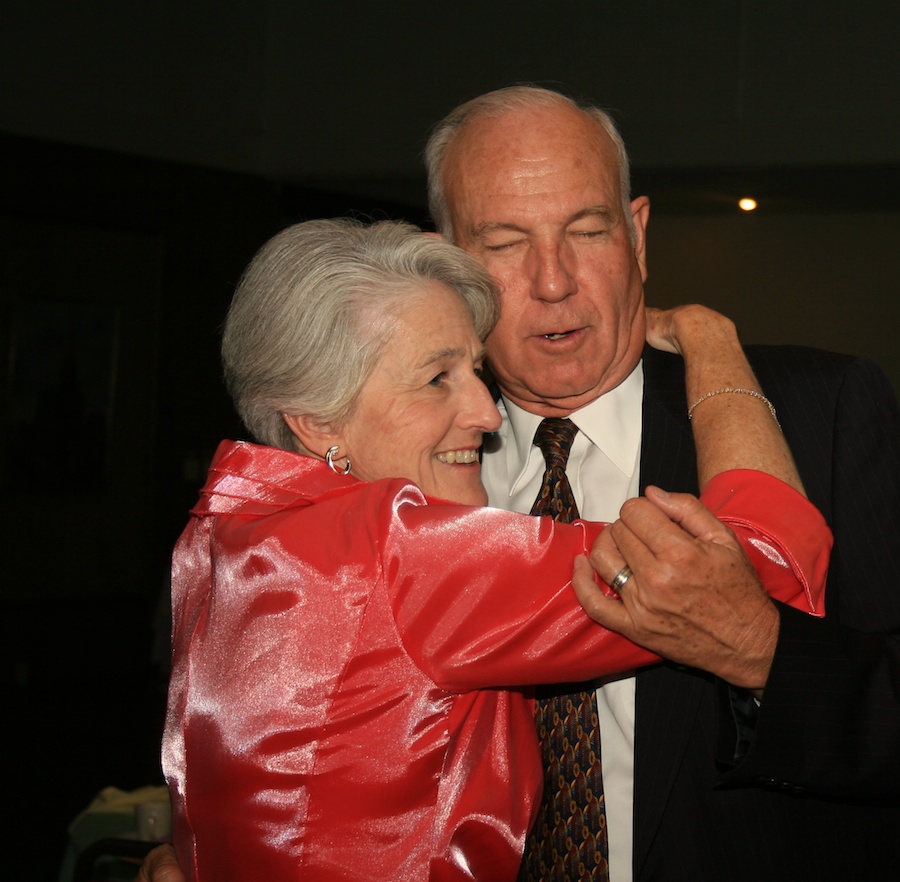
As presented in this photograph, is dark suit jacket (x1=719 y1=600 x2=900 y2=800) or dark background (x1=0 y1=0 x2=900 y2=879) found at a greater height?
dark background (x1=0 y1=0 x2=900 y2=879)

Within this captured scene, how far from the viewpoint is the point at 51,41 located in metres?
6.44

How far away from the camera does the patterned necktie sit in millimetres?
1713

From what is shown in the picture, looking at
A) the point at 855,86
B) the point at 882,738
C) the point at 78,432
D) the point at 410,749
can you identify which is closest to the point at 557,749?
the point at 410,749

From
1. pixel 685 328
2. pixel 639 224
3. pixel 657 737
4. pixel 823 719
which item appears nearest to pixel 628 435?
pixel 685 328

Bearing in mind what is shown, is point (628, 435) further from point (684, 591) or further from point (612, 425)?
point (684, 591)

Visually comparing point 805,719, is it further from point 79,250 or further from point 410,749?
point 79,250

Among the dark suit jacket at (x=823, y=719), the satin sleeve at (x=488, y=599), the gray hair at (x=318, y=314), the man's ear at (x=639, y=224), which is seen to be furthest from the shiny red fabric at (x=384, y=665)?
the man's ear at (x=639, y=224)

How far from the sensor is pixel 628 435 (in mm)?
2012

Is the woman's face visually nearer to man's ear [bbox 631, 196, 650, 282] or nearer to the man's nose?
the man's nose

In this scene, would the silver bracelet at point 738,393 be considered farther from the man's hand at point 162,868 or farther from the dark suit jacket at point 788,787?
the man's hand at point 162,868

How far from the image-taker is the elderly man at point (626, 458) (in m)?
1.63

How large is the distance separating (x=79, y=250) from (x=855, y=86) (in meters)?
4.62

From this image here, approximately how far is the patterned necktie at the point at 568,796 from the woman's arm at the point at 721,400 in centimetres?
42

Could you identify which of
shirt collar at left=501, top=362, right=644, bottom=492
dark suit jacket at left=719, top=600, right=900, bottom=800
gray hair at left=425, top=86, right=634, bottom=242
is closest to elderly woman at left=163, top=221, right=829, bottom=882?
dark suit jacket at left=719, top=600, right=900, bottom=800
